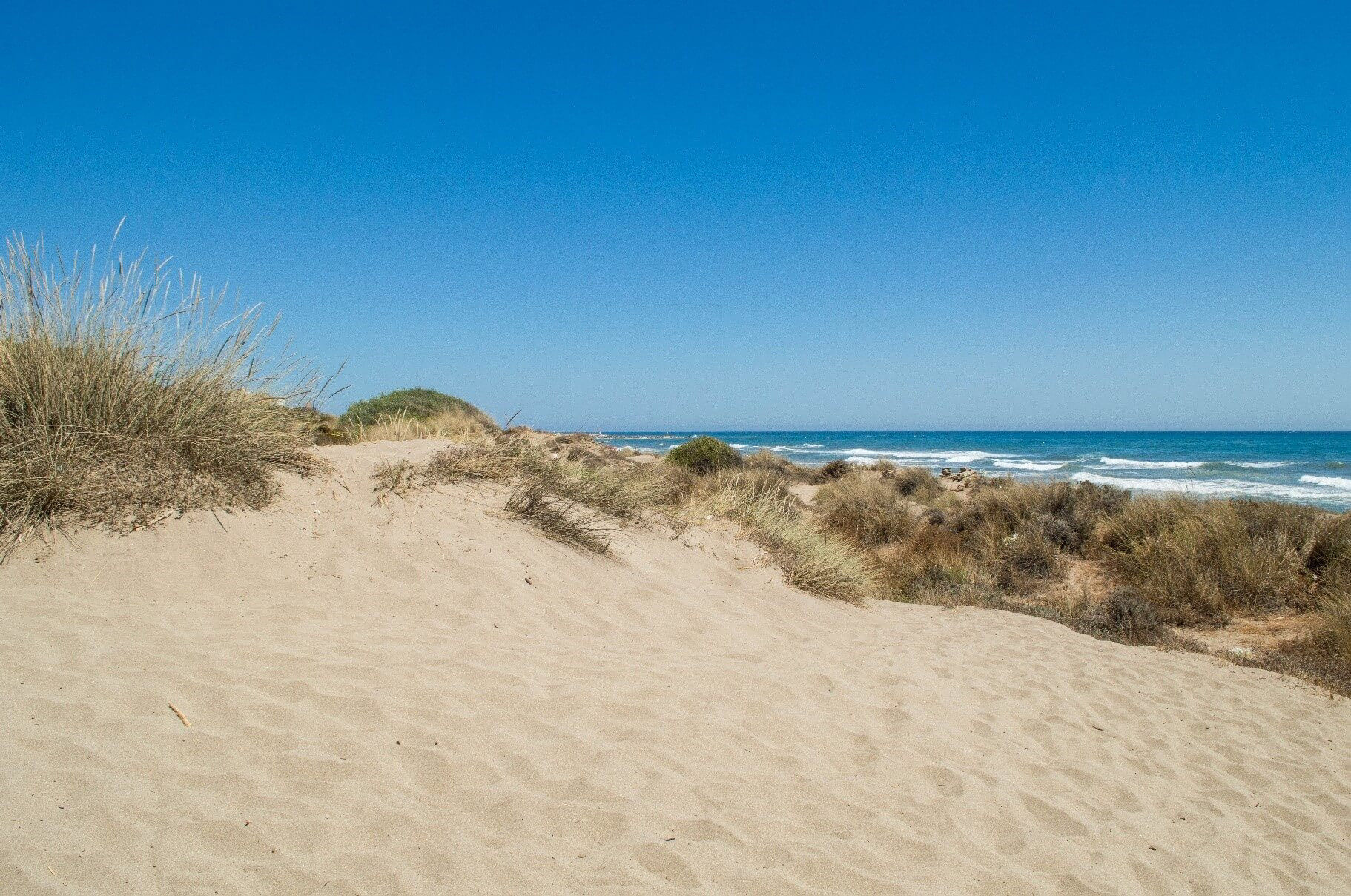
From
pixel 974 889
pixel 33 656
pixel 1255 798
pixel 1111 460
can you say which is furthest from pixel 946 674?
pixel 1111 460

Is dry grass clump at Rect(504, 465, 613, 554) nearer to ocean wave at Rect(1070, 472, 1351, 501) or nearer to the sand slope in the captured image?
the sand slope

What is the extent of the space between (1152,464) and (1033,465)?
5201 mm

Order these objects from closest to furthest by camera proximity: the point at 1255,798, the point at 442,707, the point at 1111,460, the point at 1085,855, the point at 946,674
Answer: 1. the point at 1085,855
2. the point at 442,707
3. the point at 1255,798
4. the point at 946,674
5. the point at 1111,460

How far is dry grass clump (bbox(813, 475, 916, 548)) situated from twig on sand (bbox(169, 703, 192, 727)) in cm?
1128

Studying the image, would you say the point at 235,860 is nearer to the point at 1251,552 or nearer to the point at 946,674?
the point at 946,674

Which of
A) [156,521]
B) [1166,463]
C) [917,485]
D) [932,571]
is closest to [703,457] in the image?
[917,485]

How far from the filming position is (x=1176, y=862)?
3457 millimetres

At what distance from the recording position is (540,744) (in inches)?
136

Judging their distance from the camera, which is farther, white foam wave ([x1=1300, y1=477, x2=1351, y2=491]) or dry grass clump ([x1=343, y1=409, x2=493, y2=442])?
white foam wave ([x1=1300, y1=477, x2=1351, y2=491])

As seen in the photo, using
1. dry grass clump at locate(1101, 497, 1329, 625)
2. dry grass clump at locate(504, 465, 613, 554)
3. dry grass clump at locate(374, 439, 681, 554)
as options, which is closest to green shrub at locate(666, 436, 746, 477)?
dry grass clump at locate(374, 439, 681, 554)

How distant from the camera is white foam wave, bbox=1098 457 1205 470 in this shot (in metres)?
33.3

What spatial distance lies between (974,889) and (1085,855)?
826 mm

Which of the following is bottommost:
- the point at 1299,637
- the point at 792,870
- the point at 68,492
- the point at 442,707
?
the point at 1299,637

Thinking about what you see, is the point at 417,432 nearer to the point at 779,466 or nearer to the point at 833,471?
the point at 779,466
